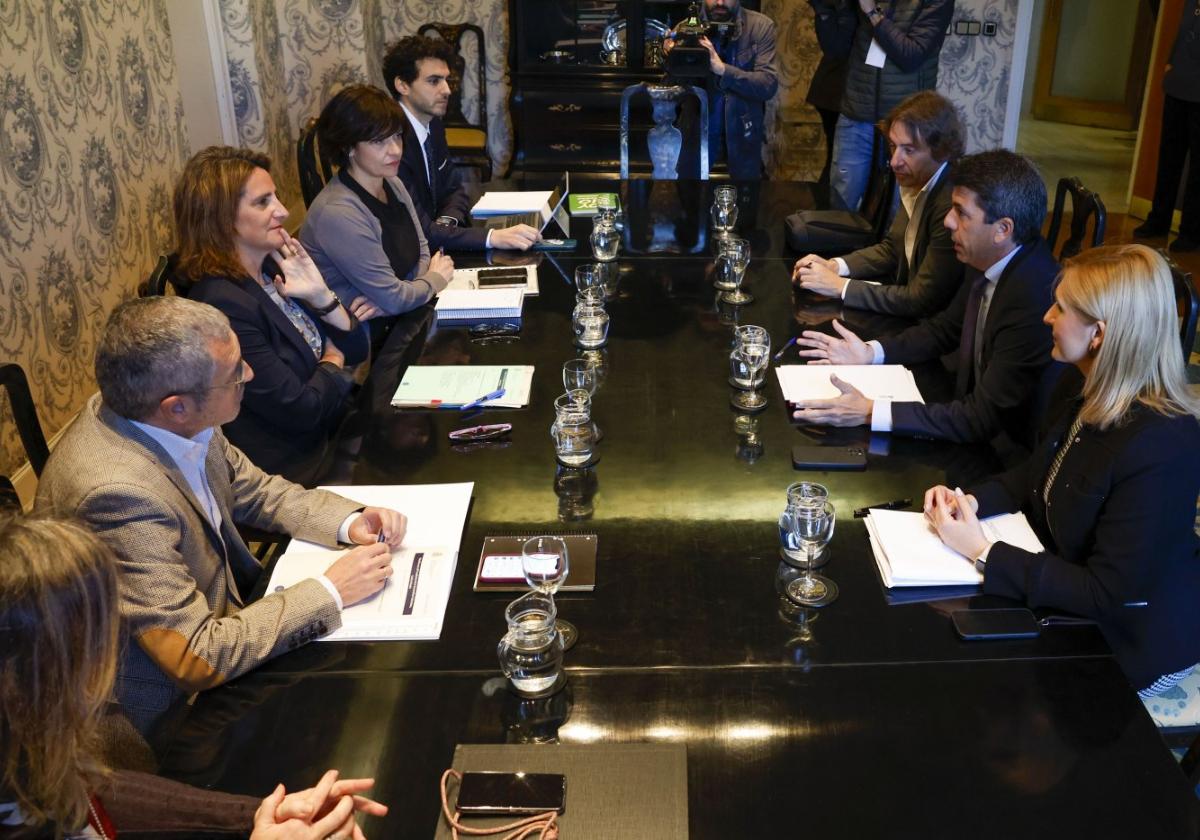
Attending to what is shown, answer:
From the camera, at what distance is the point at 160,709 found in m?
1.53

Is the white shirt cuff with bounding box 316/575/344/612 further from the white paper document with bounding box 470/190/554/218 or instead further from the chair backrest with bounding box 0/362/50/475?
the white paper document with bounding box 470/190/554/218

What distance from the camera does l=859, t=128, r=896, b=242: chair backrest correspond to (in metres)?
3.71

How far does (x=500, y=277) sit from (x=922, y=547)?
1642 millimetres

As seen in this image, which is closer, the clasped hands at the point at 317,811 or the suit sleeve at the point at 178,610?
the clasped hands at the point at 317,811

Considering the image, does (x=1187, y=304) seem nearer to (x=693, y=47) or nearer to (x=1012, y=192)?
(x=1012, y=192)

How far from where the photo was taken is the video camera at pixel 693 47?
4688 millimetres

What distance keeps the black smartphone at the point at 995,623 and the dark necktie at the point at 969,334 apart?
0.93 m

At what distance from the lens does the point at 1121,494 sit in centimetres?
160

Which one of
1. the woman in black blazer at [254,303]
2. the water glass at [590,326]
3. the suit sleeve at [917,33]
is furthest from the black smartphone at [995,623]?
the suit sleeve at [917,33]

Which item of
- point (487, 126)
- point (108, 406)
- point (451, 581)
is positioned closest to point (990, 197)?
point (451, 581)

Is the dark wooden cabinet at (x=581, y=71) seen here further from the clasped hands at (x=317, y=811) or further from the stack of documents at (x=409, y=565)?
the clasped hands at (x=317, y=811)

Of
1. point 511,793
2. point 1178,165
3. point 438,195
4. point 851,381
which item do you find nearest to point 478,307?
point 851,381

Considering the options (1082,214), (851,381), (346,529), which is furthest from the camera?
(1082,214)

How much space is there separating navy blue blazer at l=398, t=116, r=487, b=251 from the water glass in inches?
37.2
